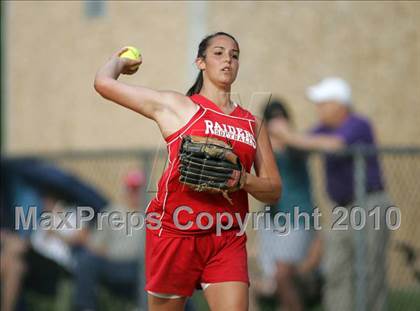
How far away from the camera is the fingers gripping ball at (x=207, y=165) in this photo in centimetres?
526

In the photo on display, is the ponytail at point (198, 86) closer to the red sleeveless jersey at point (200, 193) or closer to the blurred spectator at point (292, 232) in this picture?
the red sleeveless jersey at point (200, 193)

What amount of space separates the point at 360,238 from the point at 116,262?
2517mm

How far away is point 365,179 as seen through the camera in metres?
8.76

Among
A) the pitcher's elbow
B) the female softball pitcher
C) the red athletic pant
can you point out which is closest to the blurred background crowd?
the female softball pitcher

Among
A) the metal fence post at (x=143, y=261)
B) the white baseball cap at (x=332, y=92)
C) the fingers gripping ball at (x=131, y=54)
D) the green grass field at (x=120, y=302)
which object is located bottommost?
the green grass field at (x=120, y=302)

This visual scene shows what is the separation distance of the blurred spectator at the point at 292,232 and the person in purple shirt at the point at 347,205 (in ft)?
0.55

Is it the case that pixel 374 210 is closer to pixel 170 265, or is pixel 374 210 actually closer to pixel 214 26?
pixel 170 265

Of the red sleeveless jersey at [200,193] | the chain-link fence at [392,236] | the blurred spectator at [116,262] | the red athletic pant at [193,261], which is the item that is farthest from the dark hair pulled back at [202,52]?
the blurred spectator at [116,262]

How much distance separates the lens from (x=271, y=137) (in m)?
9.15

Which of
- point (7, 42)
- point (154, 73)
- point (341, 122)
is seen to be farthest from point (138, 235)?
point (7, 42)

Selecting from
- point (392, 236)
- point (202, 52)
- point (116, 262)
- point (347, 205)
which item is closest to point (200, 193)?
point (202, 52)

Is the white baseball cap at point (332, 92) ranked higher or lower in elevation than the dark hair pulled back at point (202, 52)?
higher

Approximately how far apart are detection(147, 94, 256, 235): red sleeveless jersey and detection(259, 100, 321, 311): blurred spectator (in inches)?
136

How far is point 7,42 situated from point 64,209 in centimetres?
644
